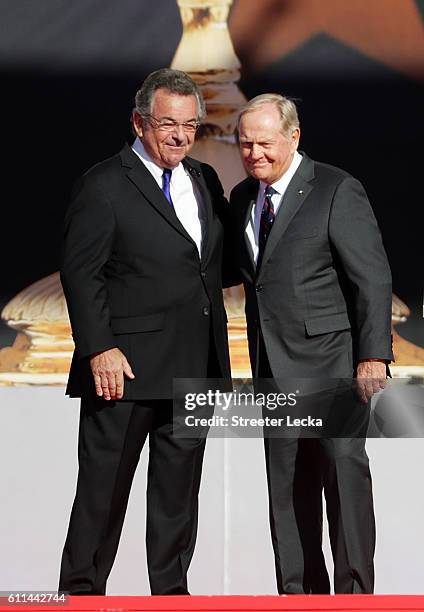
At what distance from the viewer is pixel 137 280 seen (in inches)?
123

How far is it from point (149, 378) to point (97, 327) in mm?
188

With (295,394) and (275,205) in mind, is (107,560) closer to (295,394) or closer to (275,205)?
(295,394)

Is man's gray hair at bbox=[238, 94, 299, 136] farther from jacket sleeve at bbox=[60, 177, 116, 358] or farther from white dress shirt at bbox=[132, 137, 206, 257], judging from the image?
jacket sleeve at bbox=[60, 177, 116, 358]

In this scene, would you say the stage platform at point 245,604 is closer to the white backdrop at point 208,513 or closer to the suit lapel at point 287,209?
the suit lapel at point 287,209

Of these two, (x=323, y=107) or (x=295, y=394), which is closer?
(x=295, y=394)

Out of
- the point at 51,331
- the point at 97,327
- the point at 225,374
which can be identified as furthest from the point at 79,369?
the point at 51,331

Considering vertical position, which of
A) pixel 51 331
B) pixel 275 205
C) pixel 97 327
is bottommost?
pixel 51 331

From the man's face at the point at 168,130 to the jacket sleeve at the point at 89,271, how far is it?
0.17m

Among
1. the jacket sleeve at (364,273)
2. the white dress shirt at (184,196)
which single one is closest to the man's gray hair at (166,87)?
the white dress shirt at (184,196)

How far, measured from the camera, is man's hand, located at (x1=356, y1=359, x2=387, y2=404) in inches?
120

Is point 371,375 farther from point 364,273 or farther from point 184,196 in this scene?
point 184,196

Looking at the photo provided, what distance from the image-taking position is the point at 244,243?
3.16 meters

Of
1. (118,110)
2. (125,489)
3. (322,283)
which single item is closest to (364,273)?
(322,283)

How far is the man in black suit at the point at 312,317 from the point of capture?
305 cm
